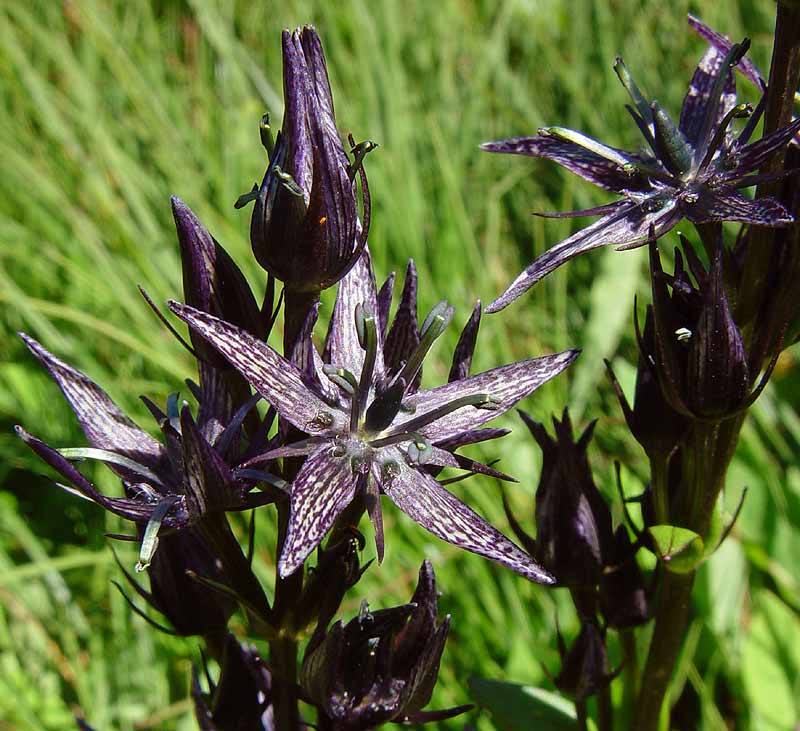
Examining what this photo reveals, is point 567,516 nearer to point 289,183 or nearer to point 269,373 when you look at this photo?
point 269,373

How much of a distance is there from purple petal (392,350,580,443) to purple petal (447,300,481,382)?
3 cm

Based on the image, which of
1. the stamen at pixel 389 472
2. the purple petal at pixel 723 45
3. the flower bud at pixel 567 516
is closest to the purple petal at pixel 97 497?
the stamen at pixel 389 472

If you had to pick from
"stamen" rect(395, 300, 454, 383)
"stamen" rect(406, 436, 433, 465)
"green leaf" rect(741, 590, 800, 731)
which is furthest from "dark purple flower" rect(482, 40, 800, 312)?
"green leaf" rect(741, 590, 800, 731)

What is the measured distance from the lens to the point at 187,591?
4.89 feet

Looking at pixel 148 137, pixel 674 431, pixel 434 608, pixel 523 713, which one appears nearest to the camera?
pixel 434 608

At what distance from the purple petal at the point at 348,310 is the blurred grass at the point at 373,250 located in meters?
1.16

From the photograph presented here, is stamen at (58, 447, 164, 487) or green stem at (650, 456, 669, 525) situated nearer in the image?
stamen at (58, 447, 164, 487)

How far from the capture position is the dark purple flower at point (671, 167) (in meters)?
1.32

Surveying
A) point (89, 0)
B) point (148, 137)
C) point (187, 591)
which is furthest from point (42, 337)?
point (187, 591)

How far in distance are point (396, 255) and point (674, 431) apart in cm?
210

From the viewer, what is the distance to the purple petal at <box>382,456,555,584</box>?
1.20 metres

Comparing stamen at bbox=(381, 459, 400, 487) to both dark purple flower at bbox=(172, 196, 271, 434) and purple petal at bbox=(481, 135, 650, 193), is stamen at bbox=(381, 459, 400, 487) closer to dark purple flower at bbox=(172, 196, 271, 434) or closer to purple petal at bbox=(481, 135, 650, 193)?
dark purple flower at bbox=(172, 196, 271, 434)

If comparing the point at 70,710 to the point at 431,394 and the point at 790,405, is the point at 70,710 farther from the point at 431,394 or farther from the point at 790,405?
the point at 790,405

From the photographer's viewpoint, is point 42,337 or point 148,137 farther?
point 148,137
